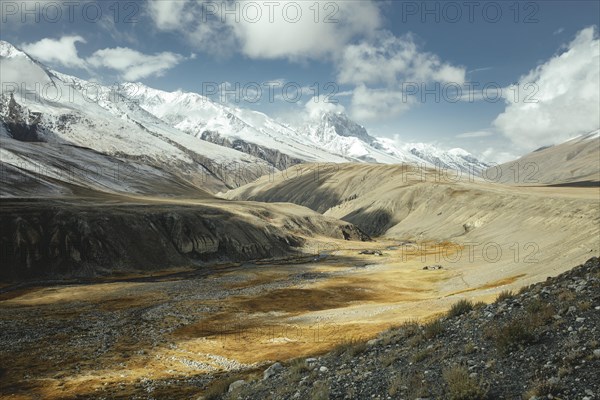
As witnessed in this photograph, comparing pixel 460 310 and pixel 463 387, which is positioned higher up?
pixel 460 310

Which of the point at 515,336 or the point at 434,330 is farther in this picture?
the point at 434,330

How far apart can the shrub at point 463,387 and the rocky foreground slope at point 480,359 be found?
0.02 meters

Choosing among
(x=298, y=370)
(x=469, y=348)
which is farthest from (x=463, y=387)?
(x=298, y=370)

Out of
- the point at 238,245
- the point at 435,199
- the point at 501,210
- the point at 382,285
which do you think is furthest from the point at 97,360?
the point at 435,199

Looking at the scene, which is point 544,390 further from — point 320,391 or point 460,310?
point 460,310

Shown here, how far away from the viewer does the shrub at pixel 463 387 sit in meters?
9.73

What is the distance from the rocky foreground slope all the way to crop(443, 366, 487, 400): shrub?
2 centimetres

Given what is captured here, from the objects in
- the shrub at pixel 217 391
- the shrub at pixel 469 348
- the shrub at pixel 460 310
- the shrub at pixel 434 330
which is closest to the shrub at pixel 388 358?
the shrub at pixel 434 330

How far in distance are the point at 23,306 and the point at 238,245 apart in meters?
48.9

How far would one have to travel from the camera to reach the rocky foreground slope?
32.3 ft

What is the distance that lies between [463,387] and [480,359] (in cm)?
226

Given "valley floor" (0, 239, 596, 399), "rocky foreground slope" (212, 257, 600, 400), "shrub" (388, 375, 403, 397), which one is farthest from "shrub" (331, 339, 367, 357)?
"valley floor" (0, 239, 596, 399)

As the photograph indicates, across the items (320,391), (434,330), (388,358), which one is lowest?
(320,391)

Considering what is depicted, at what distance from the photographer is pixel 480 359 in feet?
38.7
